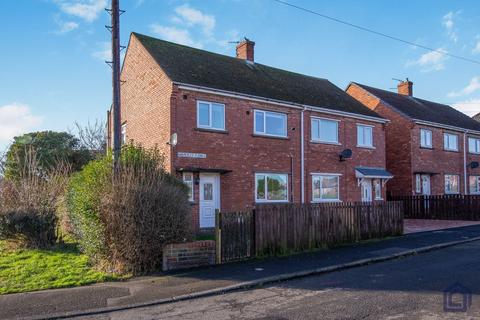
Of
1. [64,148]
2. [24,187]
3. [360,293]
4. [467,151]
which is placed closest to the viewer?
[360,293]

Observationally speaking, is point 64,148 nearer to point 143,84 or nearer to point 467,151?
point 143,84

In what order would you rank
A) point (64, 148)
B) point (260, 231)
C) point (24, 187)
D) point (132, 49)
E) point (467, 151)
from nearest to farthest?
point (260, 231), point (24, 187), point (132, 49), point (467, 151), point (64, 148)

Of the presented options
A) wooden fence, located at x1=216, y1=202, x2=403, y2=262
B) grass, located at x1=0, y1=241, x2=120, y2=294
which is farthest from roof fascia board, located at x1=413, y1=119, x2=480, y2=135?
grass, located at x1=0, y1=241, x2=120, y2=294

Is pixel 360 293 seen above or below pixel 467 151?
below

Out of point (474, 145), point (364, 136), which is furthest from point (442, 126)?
point (364, 136)

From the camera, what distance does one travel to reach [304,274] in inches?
350

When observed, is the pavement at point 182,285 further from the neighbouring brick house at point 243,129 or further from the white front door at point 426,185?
the white front door at point 426,185

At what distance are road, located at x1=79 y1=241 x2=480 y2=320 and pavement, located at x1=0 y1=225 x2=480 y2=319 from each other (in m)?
0.32

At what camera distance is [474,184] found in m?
30.6

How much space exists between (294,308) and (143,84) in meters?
14.1

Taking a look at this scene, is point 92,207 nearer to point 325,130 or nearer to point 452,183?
point 325,130

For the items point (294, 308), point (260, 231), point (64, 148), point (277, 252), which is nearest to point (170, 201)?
point (260, 231)

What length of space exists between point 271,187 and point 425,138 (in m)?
13.6

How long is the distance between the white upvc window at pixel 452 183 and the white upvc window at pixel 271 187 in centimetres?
1499
